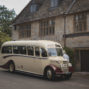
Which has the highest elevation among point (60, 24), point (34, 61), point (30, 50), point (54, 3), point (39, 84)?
point (54, 3)

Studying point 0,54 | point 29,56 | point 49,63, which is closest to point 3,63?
point 0,54

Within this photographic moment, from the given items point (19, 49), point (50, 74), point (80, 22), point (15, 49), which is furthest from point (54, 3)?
point (50, 74)

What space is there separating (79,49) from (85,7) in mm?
4103

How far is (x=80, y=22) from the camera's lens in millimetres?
19141

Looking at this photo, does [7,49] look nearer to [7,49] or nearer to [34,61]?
[7,49]

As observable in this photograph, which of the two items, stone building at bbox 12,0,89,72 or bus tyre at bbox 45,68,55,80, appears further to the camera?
stone building at bbox 12,0,89,72

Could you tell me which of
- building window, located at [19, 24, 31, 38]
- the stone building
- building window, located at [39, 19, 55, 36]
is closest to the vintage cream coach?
the stone building

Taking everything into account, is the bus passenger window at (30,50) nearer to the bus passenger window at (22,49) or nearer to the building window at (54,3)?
the bus passenger window at (22,49)

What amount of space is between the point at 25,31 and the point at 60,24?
244 inches

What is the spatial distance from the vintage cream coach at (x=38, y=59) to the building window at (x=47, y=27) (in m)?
6.39

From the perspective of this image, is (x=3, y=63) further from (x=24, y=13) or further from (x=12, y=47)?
(x=24, y=13)

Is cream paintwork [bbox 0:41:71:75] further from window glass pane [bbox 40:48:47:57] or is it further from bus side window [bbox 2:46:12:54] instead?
bus side window [bbox 2:46:12:54]

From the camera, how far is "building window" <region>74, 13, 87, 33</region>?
1872cm

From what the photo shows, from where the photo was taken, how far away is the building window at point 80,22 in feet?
61.4
